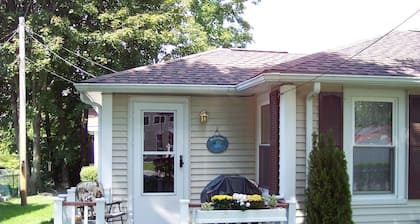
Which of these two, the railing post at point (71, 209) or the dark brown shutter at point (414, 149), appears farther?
the dark brown shutter at point (414, 149)

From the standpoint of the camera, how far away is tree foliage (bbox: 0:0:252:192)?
14445 millimetres

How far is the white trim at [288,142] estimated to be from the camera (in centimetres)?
590

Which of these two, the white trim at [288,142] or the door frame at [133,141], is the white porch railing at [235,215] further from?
the door frame at [133,141]

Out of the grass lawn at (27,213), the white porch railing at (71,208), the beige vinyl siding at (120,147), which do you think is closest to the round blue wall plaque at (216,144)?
the beige vinyl siding at (120,147)

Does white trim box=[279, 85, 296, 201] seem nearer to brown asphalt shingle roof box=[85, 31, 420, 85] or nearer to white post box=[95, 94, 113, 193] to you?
brown asphalt shingle roof box=[85, 31, 420, 85]

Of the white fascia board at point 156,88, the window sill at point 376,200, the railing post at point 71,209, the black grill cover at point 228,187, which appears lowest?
the railing post at point 71,209

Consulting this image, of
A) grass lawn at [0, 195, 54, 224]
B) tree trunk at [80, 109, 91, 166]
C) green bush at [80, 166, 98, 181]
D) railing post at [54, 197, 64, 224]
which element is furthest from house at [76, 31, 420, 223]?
tree trunk at [80, 109, 91, 166]

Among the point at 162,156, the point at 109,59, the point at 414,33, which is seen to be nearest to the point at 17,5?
the point at 109,59

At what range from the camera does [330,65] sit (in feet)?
19.8

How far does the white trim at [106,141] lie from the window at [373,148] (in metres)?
3.40

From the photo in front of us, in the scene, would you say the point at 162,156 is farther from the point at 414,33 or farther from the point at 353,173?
the point at 414,33

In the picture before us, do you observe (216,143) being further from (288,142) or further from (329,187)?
(329,187)

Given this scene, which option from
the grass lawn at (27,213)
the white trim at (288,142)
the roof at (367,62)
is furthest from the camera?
the grass lawn at (27,213)

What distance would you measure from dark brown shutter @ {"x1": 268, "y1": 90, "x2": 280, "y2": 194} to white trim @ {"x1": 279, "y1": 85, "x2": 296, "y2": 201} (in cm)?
20
